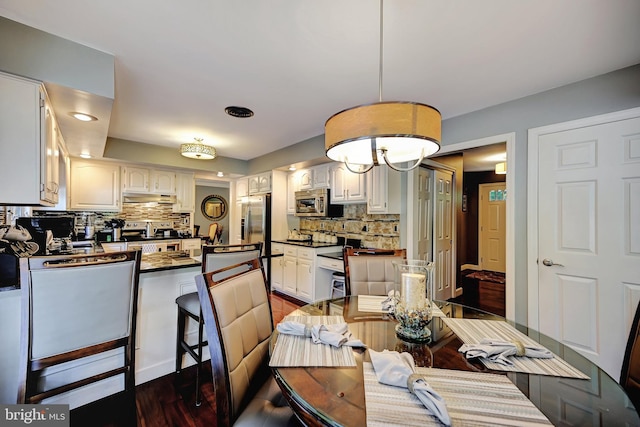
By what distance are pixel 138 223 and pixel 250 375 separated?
4.93m

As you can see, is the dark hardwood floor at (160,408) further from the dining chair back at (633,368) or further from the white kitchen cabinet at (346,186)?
the white kitchen cabinet at (346,186)

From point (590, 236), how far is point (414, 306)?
1909mm

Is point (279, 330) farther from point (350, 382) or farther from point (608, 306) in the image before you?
point (608, 306)

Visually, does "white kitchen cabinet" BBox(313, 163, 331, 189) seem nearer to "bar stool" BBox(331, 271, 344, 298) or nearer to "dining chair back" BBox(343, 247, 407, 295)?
"bar stool" BBox(331, 271, 344, 298)

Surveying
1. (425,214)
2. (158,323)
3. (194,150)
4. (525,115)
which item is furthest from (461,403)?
(194,150)

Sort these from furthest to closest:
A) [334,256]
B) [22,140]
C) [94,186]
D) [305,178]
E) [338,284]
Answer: [305,178] < [94,186] < [334,256] < [338,284] < [22,140]

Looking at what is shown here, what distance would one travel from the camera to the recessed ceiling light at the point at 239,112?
Result: 2724 millimetres

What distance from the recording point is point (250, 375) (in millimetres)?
1117

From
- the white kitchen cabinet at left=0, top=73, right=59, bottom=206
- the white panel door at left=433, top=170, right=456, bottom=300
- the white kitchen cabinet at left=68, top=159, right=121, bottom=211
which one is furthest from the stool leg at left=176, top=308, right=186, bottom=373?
the white kitchen cabinet at left=68, top=159, right=121, bottom=211

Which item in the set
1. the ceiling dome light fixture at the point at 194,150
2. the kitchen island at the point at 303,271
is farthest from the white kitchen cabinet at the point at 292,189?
the ceiling dome light fixture at the point at 194,150

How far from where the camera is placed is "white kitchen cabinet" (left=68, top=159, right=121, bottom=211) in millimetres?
4047

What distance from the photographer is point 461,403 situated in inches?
29.0

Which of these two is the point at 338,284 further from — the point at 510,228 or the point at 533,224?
the point at 533,224

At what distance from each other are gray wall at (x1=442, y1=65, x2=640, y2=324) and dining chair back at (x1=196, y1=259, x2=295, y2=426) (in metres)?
2.35
